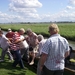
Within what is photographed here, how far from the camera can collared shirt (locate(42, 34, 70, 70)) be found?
457 cm

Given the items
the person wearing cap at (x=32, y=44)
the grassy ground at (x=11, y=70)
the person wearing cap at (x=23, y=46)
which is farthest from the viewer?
the person wearing cap at (x=32, y=44)

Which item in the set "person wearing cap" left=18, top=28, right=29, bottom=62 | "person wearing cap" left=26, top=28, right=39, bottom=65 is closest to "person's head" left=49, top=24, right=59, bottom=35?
"person wearing cap" left=18, top=28, right=29, bottom=62

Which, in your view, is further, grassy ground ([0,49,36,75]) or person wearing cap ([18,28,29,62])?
person wearing cap ([18,28,29,62])

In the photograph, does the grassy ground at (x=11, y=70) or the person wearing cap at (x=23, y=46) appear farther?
the person wearing cap at (x=23, y=46)

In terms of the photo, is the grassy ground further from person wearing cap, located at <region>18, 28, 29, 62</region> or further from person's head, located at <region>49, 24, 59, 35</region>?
person's head, located at <region>49, 24, 59, 35</region>

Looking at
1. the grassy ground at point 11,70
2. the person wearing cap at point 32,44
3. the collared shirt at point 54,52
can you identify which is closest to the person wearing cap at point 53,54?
the collared shirt at point 54,52

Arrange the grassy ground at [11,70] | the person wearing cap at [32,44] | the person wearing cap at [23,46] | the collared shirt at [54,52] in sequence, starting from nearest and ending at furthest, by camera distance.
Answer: the collared shirt at [54,52] → the grassy ground at [11,70] → the person wearing cap at [23,46] → the person wearing cap at [32,44]

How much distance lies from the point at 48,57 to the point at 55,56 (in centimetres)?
15

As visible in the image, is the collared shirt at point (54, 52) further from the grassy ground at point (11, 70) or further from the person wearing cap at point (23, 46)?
the person wearing cap at point (23, 46)

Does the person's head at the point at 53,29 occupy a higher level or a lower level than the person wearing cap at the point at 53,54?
higher

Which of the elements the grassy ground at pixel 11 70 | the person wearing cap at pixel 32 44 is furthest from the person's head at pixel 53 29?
the person wearing cap at pixel 32 44

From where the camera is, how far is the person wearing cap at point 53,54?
4.58 meters

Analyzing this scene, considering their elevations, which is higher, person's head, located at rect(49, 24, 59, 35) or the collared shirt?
person's head, located at rect(49, 24, 59, 35)

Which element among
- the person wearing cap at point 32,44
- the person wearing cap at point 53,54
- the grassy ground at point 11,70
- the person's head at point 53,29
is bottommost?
the grassy ground at point 11,70
